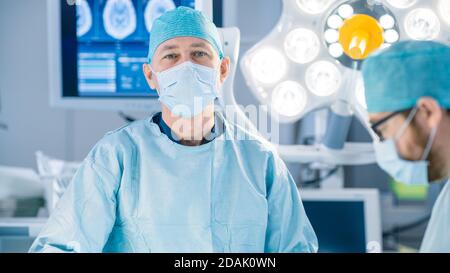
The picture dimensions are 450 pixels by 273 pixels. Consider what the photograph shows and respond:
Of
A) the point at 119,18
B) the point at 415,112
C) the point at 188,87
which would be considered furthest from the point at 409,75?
the point at 119,18

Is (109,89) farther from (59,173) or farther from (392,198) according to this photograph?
(392,198)

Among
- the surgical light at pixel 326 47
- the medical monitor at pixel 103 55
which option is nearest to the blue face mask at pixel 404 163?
the surgical light at pixel 326 47

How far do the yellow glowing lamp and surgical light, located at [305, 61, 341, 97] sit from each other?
0.05 m

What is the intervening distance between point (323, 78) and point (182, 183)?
0.38m

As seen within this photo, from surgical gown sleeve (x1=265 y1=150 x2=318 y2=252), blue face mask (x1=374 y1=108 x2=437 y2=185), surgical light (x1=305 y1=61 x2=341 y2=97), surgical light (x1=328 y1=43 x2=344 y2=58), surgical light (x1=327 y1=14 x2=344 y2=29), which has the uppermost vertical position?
surgical light (x1=327 y1=14 x2=344 y2=29)

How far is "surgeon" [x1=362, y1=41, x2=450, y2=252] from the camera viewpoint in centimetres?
113

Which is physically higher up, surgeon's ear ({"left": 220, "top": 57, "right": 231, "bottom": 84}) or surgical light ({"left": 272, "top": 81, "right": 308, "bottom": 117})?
surgeon's ear ({"left": 220, "top": 57, "right": 231, "bottom": 84})

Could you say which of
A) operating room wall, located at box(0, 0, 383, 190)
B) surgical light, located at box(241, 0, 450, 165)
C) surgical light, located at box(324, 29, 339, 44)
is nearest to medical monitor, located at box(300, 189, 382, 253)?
operating room wall, located at box(0, 0, 383, 190)

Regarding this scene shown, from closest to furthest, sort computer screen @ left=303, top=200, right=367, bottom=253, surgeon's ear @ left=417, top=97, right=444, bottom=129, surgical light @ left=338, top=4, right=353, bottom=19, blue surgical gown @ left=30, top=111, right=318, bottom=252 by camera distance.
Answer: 1. surgeon's ear @ left=417, top=97, right=444, bottom=129
2. blue surgical gown @ left=30, top=111, right=318, bottom=252
3. surgical light @ left=338, top=4, right=353, bottom=19
4. computer screen @ left=303, top=200, right=367, bottom=253

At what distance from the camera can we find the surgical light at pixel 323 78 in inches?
54.1

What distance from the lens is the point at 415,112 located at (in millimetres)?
1131

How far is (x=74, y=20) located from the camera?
181cm

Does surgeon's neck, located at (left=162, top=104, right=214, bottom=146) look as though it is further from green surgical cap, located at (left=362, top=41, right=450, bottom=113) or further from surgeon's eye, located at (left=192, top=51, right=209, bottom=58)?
green surgical cap, located at (left=362, top=41, right=450, bottom=113)

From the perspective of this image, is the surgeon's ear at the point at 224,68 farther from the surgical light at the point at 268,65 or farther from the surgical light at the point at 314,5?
the surgical light at the point at 314,5
